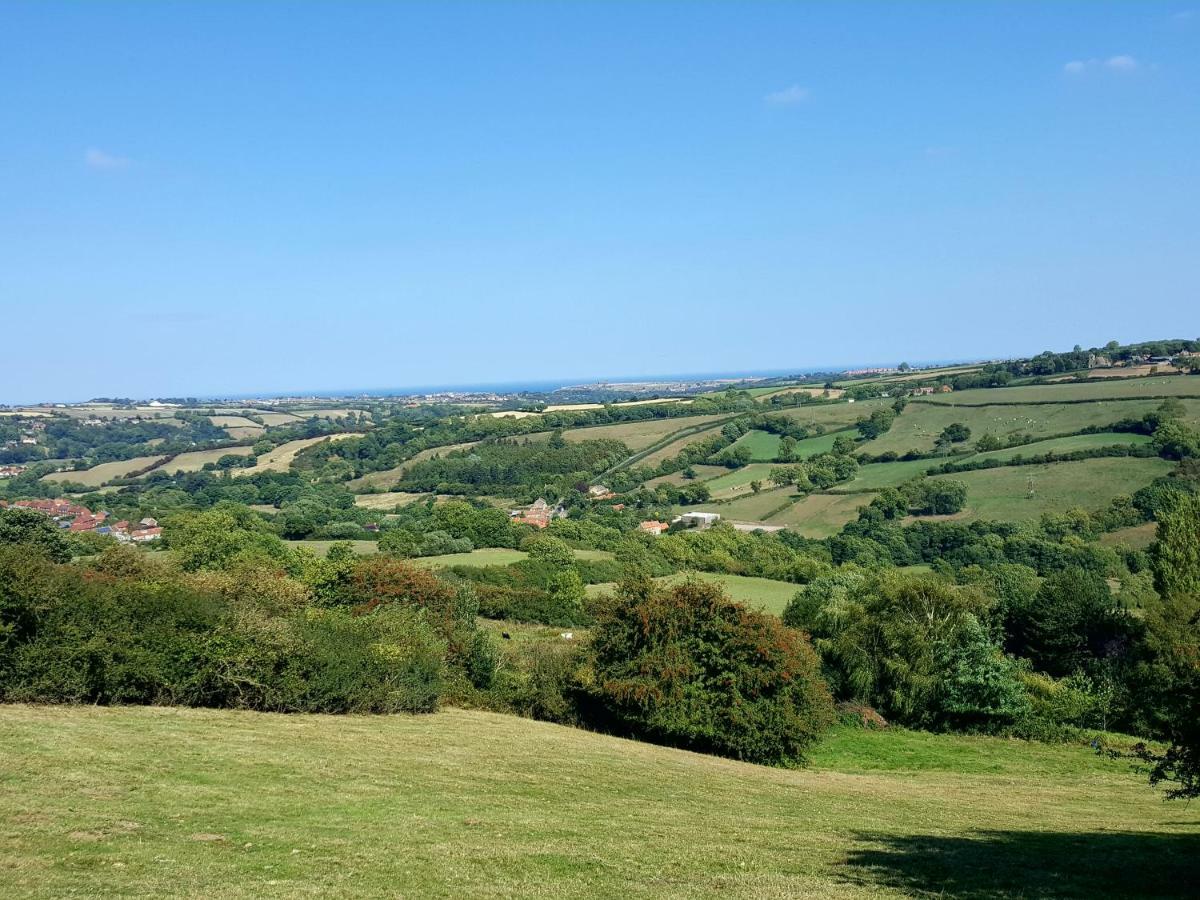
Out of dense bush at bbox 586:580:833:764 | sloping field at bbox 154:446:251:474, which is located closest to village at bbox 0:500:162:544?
sloping field at bbox 154:446:251:474

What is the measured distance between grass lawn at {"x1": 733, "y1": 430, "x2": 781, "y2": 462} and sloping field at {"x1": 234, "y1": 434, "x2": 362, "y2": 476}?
72.1 meters

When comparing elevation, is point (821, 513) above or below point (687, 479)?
below

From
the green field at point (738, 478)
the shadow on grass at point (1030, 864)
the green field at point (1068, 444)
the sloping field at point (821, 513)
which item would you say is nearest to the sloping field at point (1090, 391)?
the green field at point (1068, 444)

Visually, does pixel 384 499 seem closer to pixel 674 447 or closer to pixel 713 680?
pixel 674 447

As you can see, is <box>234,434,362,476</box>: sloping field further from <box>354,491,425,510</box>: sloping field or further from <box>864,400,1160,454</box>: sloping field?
<box>864,400,1160,454</box>: sloping field

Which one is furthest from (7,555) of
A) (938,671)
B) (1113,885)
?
(938,671)

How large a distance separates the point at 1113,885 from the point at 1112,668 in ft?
135

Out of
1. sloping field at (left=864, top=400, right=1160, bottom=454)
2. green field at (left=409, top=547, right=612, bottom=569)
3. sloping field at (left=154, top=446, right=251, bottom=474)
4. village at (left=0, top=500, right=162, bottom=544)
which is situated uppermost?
sloping field at (left=864, top=400, right=1160, bottom=454)

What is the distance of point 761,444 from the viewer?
13838 cm

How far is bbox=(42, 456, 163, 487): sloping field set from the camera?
138750 mm

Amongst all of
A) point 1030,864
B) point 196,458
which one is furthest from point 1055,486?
point 196,458

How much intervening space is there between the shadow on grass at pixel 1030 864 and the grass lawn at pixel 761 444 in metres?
112

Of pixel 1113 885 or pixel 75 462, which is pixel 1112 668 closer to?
pixel 1113 885

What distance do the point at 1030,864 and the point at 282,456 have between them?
6183 inches
